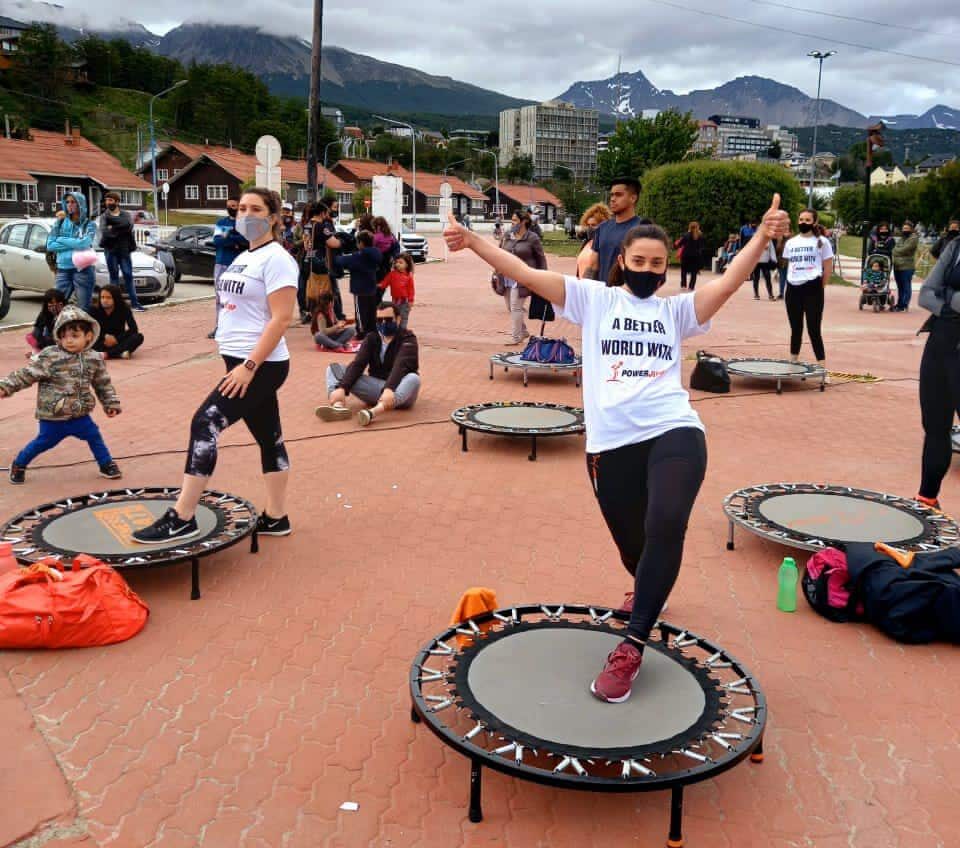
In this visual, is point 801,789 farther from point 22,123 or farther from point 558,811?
point 22,123

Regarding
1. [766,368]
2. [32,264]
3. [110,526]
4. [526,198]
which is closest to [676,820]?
[110,526]

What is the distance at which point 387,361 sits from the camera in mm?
9242

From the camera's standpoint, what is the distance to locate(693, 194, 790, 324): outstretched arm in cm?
352

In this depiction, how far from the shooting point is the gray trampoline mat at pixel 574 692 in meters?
3.10

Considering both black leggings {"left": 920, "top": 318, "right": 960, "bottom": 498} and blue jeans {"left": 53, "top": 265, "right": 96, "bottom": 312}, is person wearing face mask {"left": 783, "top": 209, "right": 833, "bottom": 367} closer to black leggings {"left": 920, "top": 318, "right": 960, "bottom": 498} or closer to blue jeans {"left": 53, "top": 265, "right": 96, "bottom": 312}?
black leggings {"left": 920, "top": 318, "right": 960, "bottom": 498}

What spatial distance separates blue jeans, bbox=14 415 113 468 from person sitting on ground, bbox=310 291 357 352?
21.2 feet

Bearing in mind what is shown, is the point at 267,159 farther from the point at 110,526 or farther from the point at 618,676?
the point at 618,676

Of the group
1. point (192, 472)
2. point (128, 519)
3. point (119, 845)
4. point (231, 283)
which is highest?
point (231, 283)

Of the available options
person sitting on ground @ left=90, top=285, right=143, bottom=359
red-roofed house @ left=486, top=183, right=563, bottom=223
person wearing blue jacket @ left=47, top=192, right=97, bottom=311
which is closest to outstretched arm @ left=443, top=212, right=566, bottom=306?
person sitting on ground @ left=90, top=285, right=143, bottom=359

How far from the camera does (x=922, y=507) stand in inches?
222

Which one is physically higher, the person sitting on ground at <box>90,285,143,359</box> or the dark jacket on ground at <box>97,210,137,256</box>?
the dark jacket on ground at <box>97,210,137,256</box>

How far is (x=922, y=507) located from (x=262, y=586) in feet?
13.2

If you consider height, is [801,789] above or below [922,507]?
below

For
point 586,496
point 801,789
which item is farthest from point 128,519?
point 801,789
